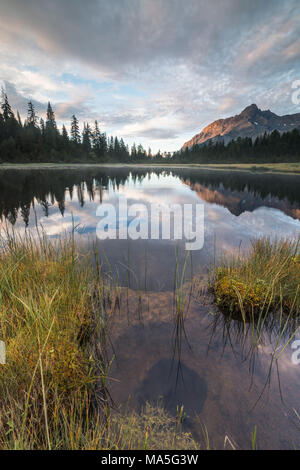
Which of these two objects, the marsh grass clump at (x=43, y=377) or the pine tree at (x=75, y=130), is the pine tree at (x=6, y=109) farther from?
the marsh grass clump at (x=43, y=377)

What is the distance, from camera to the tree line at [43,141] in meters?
57.5

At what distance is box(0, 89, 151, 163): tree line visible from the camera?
5750cm

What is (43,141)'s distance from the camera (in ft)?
224

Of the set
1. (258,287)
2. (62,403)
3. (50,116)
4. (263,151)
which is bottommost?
(62,403)

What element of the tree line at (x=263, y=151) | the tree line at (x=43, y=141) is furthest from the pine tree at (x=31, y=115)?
the tree line at (x=263, y=151)

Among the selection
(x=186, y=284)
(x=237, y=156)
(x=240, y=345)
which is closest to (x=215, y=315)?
(x=240, y=345)

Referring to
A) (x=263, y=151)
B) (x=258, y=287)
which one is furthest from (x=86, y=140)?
(x=258, y=287)

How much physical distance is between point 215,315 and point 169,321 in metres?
0.98

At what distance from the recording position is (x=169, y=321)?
12.2 ft

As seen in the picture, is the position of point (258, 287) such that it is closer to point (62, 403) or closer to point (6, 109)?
point (62, 403)

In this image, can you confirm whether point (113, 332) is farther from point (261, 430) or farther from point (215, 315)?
point (261, 430)

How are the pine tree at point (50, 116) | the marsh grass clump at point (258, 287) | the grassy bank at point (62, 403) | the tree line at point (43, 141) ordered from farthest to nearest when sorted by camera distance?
the pine tree at point (50, 116) < the tree line at point (43, 141) < the marsh grass clump at point (258, 287) < the grassy bank at point (62, 403)

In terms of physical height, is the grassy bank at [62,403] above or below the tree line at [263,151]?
below

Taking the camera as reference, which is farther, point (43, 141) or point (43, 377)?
point (43, 141)
